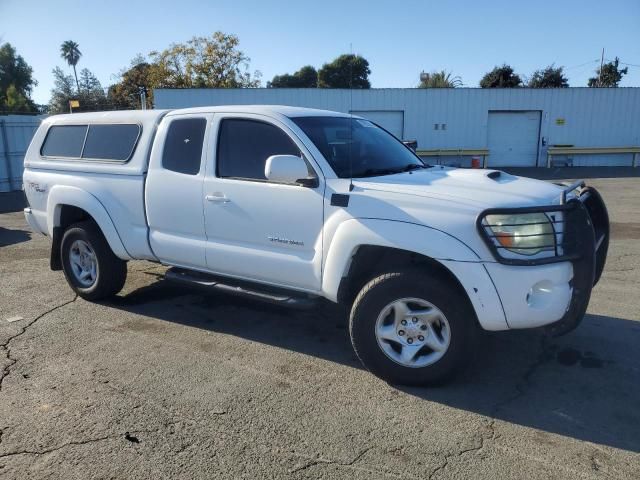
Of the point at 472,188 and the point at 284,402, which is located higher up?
the point at 472,188

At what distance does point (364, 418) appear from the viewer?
3.36 m

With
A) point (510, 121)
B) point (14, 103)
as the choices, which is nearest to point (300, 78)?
point (14, 103)

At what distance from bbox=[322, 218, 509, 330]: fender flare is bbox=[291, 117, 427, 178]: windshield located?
0.55 meters

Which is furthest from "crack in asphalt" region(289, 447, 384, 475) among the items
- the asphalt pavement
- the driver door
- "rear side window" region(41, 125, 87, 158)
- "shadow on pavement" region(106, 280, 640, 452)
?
"rear side window" region(41, 125, 87, 158)

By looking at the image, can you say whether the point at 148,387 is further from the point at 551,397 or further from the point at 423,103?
the point at 423,103

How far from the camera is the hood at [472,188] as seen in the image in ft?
11.5

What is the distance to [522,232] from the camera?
135 inches

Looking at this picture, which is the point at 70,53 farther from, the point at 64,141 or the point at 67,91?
the point at 64,141

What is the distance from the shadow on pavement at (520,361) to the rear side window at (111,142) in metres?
1.59

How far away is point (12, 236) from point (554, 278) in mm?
9692

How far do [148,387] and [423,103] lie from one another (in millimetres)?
24012

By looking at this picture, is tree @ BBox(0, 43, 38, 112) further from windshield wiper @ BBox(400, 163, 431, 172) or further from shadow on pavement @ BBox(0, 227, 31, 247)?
windshield wiper @ BBox(400, 163, 431, 172)

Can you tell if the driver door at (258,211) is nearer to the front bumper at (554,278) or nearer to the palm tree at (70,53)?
the front bumper at (554,278)

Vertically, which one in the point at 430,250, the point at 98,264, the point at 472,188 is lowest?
the point at 98,264
